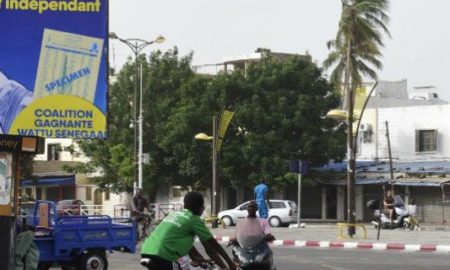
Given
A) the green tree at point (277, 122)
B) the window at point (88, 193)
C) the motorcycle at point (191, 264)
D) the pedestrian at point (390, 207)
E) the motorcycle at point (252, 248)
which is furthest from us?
the window at point (88, 193)

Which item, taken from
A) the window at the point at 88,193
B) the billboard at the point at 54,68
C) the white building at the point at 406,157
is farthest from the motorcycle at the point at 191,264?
the window at the point at 88,193

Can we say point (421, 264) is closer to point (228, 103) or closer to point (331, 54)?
point (228, 103)

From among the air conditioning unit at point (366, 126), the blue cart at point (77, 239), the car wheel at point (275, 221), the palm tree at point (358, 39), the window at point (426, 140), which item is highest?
the palm tree at point (358, 39)

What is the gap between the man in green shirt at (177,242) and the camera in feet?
27.6

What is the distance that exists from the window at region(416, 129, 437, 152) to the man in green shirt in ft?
144

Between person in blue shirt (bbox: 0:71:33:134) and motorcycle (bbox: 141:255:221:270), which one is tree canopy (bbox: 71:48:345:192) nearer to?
person in blue shirt (bbox: 0:71:33:134)

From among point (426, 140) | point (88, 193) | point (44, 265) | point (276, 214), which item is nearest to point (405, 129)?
point (426, 140)

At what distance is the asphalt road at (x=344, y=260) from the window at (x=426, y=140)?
93.0ft

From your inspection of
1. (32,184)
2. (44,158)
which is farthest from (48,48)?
(44,158)

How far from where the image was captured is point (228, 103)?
4947 centimetres

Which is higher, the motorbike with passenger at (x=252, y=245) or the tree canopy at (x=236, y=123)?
the tree canopy at (x=236, y=123)

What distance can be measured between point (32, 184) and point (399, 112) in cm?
2672

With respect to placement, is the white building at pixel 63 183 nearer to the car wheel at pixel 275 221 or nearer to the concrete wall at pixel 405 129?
the concrete wall at pixel 405 129

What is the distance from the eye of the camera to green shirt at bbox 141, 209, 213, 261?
8427 mm
